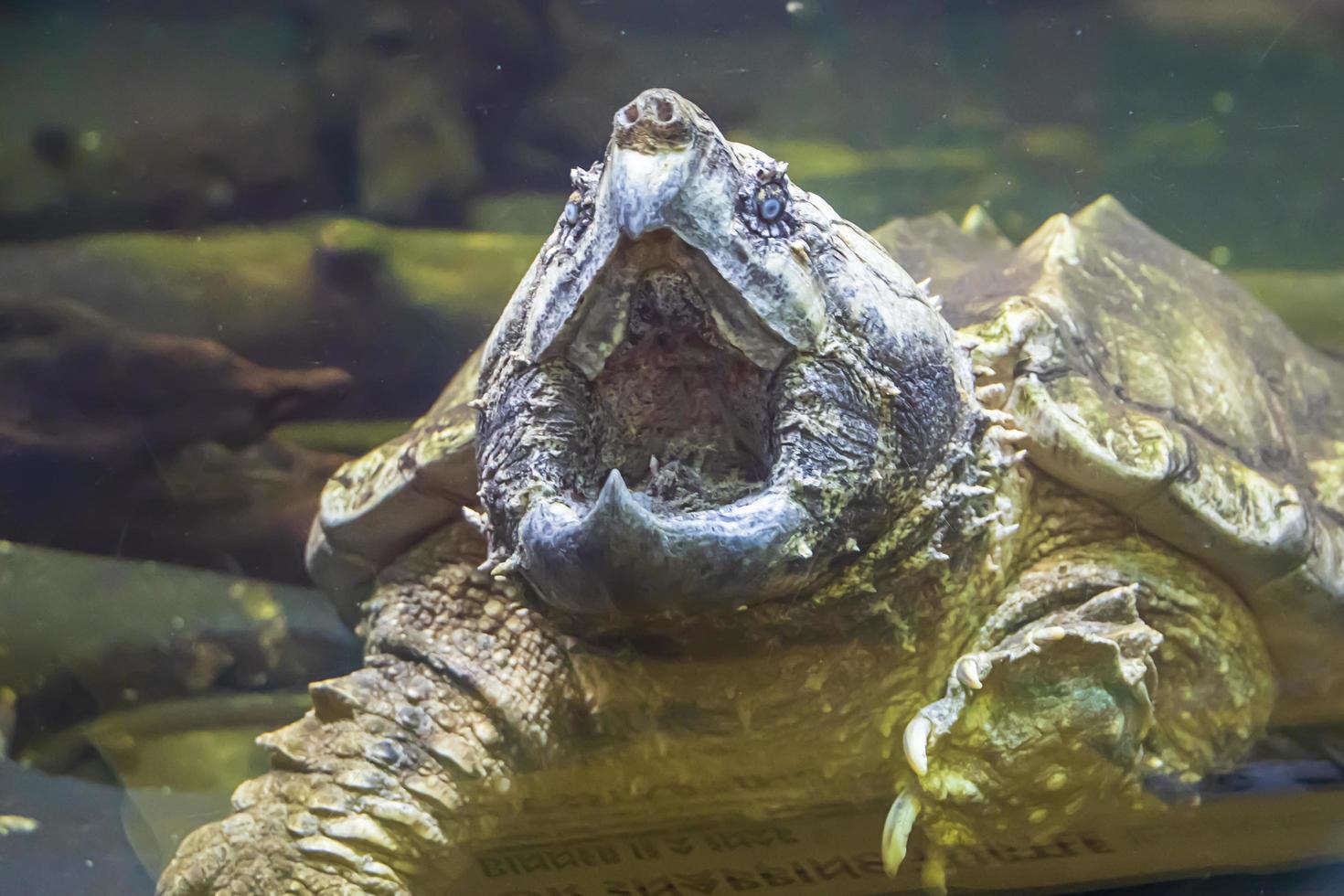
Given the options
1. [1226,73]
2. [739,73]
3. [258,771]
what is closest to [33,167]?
[258,771]

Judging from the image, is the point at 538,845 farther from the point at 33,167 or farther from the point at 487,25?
the point at 33,167

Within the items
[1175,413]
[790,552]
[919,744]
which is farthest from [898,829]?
[1175,413]

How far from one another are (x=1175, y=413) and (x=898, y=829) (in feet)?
3.76

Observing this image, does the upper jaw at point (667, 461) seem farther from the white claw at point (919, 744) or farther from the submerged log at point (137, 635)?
the submerged log at point (137, 635)

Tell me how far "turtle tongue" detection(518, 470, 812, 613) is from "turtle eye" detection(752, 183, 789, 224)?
40 centimetres

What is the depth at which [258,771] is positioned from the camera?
2.80 m

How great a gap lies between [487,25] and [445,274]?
802mm

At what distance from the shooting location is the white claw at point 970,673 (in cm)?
158

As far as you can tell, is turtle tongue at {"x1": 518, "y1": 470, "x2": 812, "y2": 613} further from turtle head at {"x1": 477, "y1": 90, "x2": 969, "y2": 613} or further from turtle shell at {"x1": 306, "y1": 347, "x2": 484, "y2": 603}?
turtle shell at {"x1": 306, "y1": 347, "x2": 484, "y2": 603}

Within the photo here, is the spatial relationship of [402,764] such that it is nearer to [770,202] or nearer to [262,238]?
[770,202]

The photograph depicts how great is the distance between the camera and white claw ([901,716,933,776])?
61.6 inches

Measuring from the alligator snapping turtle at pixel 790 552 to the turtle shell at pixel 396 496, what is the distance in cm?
1

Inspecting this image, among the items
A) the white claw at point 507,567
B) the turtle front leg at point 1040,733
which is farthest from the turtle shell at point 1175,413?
the white claw at point 507,567

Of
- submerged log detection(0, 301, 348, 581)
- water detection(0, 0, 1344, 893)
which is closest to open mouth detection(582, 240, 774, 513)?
water detection(0, 0, 1344, 893)
